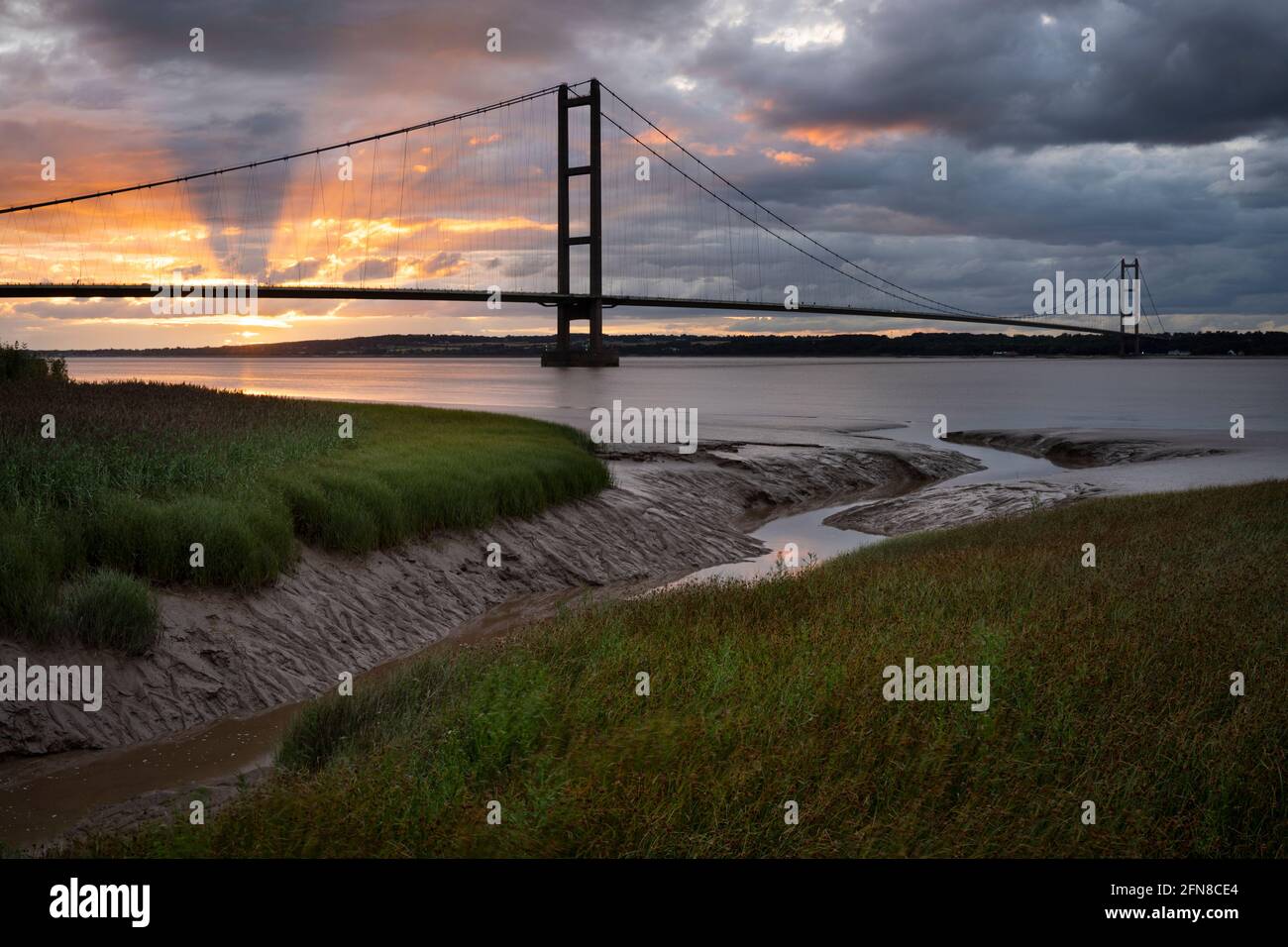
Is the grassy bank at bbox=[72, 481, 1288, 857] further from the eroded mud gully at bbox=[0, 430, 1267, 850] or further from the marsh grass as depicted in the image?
the marsh grass

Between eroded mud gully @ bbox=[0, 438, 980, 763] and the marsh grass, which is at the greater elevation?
the marsh grass

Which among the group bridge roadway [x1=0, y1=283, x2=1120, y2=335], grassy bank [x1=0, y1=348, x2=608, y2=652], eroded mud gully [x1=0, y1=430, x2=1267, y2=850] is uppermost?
bridge roadway [x1=0, y1=283, x2=1120, y2=335]

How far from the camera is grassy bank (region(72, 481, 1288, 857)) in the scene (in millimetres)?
4887

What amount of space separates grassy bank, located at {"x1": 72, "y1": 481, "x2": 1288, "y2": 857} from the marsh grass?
3.34 m

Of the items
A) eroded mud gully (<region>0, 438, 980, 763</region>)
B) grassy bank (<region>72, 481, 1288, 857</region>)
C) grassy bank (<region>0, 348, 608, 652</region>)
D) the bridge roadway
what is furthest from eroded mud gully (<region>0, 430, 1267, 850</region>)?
the bridge roadway

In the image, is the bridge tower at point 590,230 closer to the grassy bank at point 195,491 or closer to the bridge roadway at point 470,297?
the bridge roadway at point 470,297

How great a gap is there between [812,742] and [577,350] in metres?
130

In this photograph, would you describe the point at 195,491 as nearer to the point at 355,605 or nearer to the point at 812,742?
the point at 355,605

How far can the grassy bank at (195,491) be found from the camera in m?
9.27

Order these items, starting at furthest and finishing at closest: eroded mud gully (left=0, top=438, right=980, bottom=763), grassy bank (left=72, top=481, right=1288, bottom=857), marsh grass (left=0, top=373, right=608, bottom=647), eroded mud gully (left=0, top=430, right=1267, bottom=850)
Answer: marsh grass (left=0, top=373, right=608, bottom=647)
eroded mud gully (left=0, top=438, right=980, bottom=763)
eroded mud gully (left=0, top=430, right=1267, bottom=850)
grassy bank (left=72, top=481, right=1288, bottom=857)

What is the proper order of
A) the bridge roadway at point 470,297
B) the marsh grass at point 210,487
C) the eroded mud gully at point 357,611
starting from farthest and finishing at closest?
the bridge roadway at point 470,297 → the marsh grass at point 210,487 → the eroded mud gully at point 357,611

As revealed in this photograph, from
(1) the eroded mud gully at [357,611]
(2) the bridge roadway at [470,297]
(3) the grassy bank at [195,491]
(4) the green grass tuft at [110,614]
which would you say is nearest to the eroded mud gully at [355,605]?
(1) the eroded mud gully at [357,611]

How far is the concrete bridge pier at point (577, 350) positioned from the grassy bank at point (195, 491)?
8233cm
